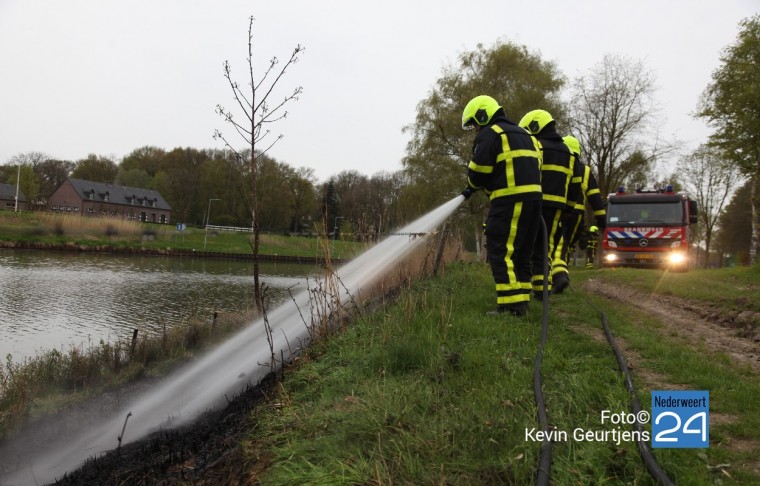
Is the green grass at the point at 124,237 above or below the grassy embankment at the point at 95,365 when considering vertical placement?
above

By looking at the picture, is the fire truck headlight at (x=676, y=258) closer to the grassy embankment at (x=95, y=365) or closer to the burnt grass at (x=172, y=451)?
the grassy embankment at (x=95, y=365)

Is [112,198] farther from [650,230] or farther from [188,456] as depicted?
[188,456]

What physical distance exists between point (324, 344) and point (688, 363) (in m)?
3.26

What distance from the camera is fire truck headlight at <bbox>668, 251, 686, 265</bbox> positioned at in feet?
43.9

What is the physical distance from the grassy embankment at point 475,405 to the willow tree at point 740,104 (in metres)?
14.8

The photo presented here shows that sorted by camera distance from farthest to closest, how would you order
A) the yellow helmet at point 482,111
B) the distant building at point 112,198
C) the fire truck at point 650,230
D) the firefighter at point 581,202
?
the distant building at point 112,198 → the fire truck at point 650,230 → the firefighter at point 581,202 → the yellow helmet at point 482,111

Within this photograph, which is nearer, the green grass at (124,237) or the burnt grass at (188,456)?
the burnt grass at (188,456)

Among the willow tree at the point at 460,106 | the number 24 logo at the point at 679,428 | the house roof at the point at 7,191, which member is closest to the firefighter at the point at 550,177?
the number 24 logo at the point at 679,428

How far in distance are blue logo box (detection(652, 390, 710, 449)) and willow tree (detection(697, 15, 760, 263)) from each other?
1703 centimetres

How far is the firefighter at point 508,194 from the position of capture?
512cm

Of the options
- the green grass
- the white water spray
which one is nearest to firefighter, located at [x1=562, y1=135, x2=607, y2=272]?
the white water spray

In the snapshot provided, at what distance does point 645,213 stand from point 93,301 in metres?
16.4

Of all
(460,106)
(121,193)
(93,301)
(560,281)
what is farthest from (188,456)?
(121,193)

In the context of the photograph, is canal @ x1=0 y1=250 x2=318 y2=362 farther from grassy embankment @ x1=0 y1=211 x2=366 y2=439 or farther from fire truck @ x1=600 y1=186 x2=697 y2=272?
fire truck @ x1=600 y1=186 x2=697 y2=272
